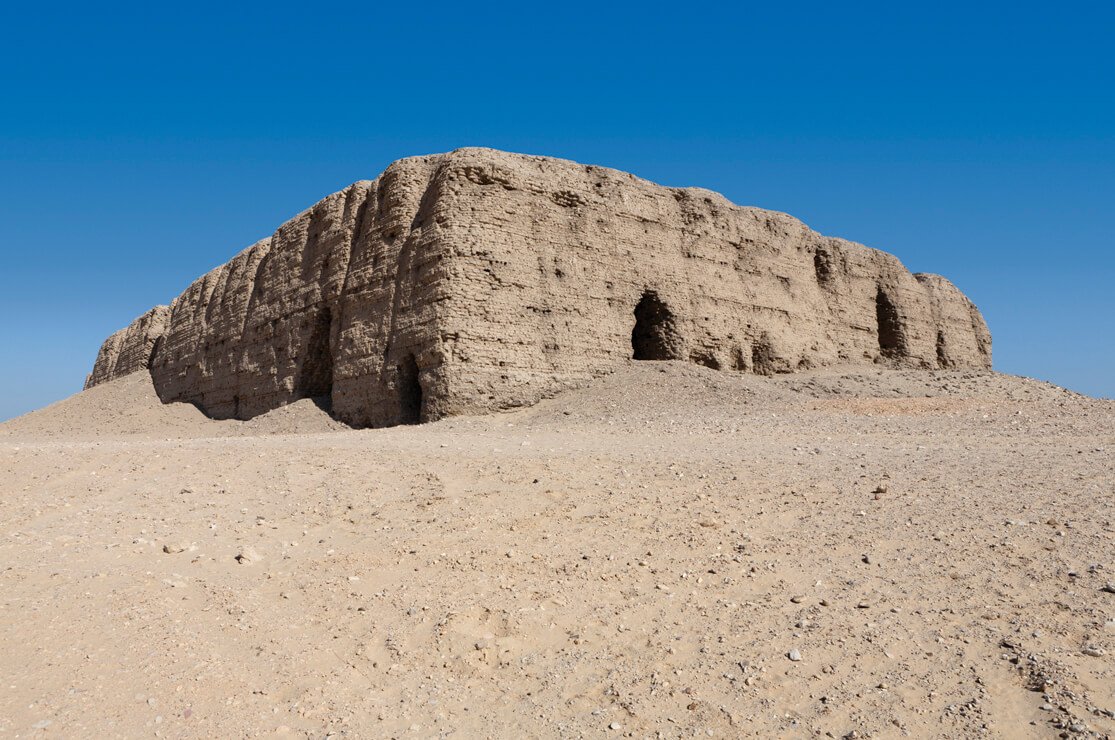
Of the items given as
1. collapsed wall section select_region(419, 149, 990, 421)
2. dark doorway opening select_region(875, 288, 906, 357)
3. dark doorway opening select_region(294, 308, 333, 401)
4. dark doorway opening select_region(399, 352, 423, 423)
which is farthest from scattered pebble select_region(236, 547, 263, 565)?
dark doorway opening select_region(875, 288, 906, 357)

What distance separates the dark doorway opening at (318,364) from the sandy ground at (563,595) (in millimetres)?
11357

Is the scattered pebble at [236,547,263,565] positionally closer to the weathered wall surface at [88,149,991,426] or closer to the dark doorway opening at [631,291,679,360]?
the weathered wall surface at [88,149,991,426]

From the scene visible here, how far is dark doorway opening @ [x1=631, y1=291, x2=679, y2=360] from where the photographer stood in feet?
63.0

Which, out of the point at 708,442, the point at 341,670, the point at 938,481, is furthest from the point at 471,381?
the point at 341,670

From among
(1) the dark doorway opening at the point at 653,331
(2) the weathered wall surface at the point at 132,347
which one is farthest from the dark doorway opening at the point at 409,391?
(2) the weathered wall surface at the point at 132,347

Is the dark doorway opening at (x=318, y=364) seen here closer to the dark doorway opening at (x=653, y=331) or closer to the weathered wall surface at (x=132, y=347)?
the dark doorway opening at (x=653, y=331)

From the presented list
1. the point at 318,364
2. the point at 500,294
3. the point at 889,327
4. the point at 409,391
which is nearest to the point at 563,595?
the point at 500,294

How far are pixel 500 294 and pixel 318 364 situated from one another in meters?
6.24

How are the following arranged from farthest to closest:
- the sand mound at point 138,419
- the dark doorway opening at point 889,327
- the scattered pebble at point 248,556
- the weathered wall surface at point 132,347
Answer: the weathered wall surface at point 132,347, the dark doorway opening at point 889,327, the sand mound at point 138,419, the scattered pebble at point 248,556

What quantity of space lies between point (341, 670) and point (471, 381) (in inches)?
451

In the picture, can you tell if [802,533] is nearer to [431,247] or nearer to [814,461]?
[814,461]

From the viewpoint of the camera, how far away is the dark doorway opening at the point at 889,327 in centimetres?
2730

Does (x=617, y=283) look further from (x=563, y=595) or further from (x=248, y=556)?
(x=563, y=595)

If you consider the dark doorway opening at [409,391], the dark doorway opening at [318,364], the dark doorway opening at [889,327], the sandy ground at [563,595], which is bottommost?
the sandy ground at [563,595]
